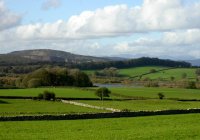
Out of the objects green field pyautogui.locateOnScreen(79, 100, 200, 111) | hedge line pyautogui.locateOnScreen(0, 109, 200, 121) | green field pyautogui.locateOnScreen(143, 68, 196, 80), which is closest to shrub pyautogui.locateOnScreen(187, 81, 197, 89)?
green field pyautogui.locateOnScreen(143, 68, 196, 80)

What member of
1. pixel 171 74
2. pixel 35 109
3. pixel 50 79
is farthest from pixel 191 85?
pixel 35 109

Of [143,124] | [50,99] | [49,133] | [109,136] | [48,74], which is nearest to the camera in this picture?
[109,136]

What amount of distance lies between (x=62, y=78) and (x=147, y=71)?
210 ft

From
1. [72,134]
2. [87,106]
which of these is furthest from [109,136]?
[87,106]

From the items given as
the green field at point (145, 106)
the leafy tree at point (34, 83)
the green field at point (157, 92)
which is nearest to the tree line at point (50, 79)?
the leafy tree at point (34, 83)

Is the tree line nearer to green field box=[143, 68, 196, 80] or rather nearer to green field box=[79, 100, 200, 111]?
green field box=[143, 68, 196, 80]

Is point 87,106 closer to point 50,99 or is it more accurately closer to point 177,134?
point 50,99

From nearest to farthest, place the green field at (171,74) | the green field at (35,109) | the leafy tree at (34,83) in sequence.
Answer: the green field at (35,109) → the leafy tree at (34,83) → the green field at (171,74)

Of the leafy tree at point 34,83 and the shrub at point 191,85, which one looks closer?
the leafy tree at point 34,83

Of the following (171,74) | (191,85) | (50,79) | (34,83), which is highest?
(171,74)

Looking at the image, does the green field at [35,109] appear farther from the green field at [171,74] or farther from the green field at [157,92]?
the green field at [171,74]

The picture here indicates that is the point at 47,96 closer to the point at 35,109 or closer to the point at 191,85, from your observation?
the point at 35,109

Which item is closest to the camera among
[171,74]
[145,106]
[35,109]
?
[35,109]

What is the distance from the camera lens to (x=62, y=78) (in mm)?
137875
